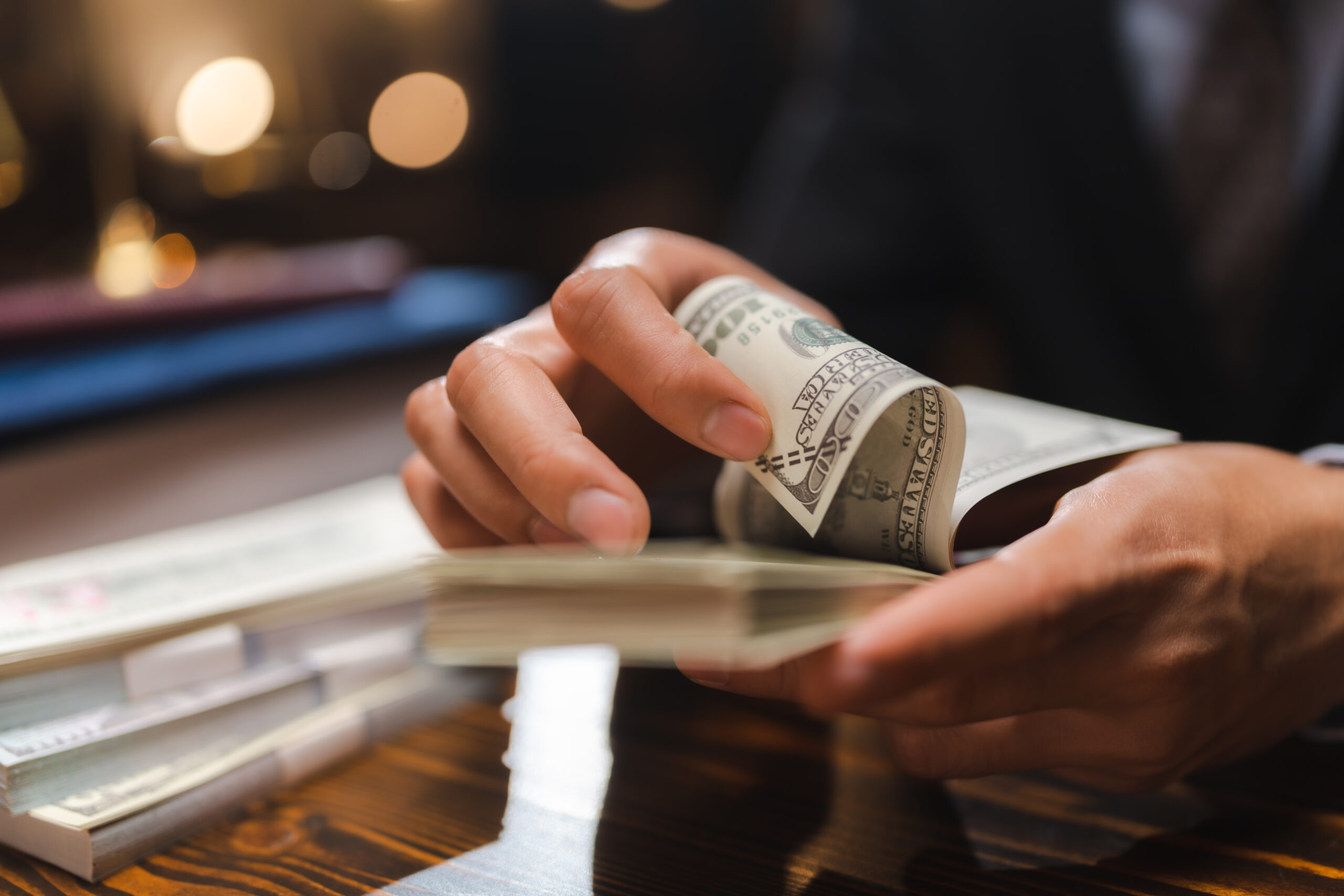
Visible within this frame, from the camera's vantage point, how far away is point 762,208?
1.62 metres

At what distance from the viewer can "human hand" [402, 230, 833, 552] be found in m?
0.39

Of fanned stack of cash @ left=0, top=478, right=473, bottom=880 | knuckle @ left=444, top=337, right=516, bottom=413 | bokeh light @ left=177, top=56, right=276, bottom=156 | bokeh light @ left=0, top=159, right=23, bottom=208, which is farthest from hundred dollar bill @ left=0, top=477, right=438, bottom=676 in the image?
bokeh light @ left=177, top=56, right=276, bottom=156

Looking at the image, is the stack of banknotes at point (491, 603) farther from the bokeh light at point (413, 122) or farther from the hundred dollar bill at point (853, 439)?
the bokeh light at point (413, 122)

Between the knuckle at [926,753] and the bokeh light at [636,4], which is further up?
the bokeh light at [636,4]

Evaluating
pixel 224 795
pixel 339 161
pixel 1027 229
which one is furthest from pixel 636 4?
pixel 224 795

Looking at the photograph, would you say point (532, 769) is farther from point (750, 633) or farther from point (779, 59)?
point (779, 59)

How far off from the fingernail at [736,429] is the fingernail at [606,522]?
78mm

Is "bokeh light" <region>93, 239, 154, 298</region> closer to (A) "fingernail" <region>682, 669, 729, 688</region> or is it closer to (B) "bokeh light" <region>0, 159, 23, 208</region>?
(B) "bokeh light" <region>0, 159, 23, 208</region>

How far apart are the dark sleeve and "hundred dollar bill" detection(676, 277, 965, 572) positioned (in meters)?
0.93

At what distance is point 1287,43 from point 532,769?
1316mm

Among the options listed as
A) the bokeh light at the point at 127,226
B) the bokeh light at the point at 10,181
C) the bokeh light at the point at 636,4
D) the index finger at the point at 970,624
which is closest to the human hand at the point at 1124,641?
the index finger at the point at 970,624

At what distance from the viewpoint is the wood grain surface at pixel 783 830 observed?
393 millimetres

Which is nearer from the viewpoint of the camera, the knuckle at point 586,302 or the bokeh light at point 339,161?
the knuckle at point 586,302

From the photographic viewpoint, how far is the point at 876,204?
1.42 m
